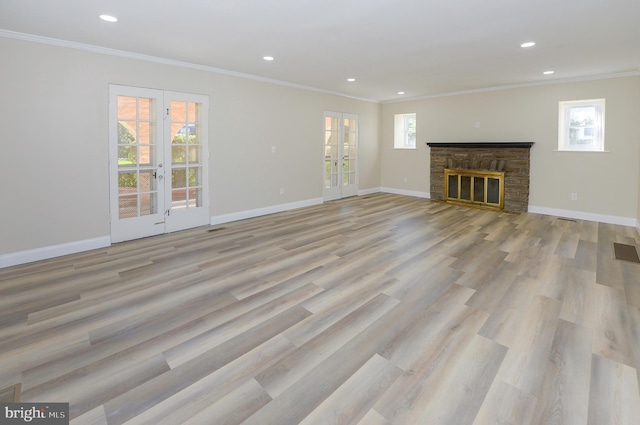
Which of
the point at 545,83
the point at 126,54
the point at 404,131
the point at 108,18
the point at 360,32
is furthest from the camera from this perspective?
the point at 404,131

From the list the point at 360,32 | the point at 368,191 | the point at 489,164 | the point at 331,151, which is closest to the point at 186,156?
the point at 360,32

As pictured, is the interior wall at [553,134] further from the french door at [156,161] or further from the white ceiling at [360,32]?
the french door at [156,161]

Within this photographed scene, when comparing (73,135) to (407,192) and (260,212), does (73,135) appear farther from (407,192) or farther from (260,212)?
(407,192)

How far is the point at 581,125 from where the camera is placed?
6.37 meters

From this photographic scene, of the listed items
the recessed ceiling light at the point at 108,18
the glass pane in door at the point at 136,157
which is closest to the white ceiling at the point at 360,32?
the recessed ceiling light at the point at 108,18

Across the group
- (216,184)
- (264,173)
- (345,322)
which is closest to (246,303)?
(345,322)

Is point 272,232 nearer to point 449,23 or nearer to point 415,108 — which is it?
point 449,23

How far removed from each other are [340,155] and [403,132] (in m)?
2.13

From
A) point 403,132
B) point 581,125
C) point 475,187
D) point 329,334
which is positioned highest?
point 403,132

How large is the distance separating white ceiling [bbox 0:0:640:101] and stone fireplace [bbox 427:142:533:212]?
5.49 ft

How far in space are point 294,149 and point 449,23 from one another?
161 inches

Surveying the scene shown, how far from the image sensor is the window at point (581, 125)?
20.3 feet

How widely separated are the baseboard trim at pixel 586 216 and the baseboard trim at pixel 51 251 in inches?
300

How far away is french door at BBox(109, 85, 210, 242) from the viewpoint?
470 centimetres
